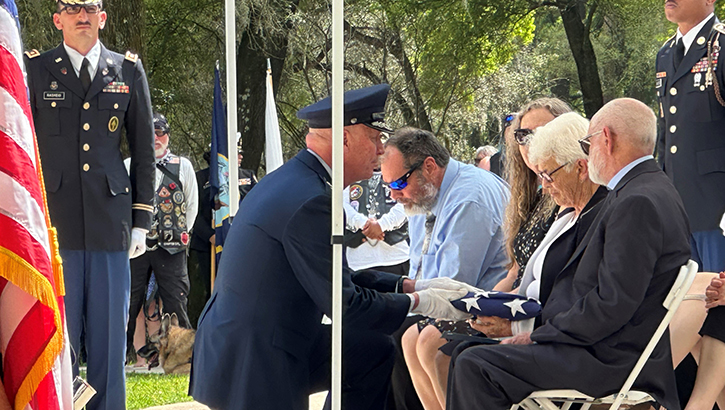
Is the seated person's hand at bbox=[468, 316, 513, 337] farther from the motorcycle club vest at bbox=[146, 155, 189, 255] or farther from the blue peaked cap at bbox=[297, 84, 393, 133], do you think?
the motorcycle club vest at bbox=[146, 155, 189, 255]

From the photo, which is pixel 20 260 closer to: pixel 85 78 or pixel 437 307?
pixel 437 307

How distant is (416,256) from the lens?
364 centimetres

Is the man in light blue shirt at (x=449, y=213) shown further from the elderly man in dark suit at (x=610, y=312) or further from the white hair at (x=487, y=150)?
the elderly man in dark suit at (x=610, y=312)

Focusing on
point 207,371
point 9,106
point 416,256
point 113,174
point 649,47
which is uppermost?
point 649,47

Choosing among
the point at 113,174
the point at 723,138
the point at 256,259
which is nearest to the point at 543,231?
the point at 723,138

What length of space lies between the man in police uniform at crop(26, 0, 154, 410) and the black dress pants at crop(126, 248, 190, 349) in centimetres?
146

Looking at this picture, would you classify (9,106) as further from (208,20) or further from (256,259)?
(208,20)

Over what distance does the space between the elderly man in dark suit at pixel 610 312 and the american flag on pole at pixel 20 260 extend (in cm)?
137

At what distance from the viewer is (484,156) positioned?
352 centimetres

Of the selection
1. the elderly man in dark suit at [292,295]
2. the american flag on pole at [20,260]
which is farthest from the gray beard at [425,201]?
the american flag on pole at [20,260]

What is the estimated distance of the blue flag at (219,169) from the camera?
3.91 m

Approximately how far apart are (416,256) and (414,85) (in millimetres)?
776

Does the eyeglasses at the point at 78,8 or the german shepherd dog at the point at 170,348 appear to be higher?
the eyeglasses at the point at 78,8

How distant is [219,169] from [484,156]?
1.24m
